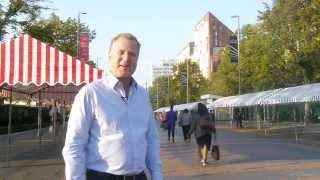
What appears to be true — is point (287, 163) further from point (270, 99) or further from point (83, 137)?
point (270, 99)

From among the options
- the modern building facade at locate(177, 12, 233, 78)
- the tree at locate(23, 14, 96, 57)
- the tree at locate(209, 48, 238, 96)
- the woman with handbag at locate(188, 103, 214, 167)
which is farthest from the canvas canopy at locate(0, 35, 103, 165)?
the modern building facade at locate(177, 12, 233, 78)

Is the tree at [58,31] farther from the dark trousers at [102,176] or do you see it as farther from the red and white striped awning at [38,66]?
the dark trousers at [102,176]

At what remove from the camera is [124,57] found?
4.09 meters

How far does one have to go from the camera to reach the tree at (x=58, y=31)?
41906 millimetres

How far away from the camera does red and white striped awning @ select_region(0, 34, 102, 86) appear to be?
1641 centimetres

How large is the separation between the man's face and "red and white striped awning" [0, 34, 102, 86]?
1250cm

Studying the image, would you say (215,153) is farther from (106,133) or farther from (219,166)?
(106,133)

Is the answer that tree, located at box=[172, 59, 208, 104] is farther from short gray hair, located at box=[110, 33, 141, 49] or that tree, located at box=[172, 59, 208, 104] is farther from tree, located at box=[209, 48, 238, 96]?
short gray hair, located at box=[110, 33, 141, 49]

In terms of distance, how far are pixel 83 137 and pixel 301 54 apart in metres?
42.5

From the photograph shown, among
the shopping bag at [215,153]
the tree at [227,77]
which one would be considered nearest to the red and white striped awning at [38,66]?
the shopping bag at [215,153]

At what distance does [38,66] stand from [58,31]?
38.2 meters

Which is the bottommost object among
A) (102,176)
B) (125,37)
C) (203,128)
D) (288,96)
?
(102,176)

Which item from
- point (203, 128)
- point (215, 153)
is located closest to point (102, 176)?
point (203, 128)

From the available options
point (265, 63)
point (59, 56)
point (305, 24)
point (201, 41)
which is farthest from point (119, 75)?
point (201, 41)
